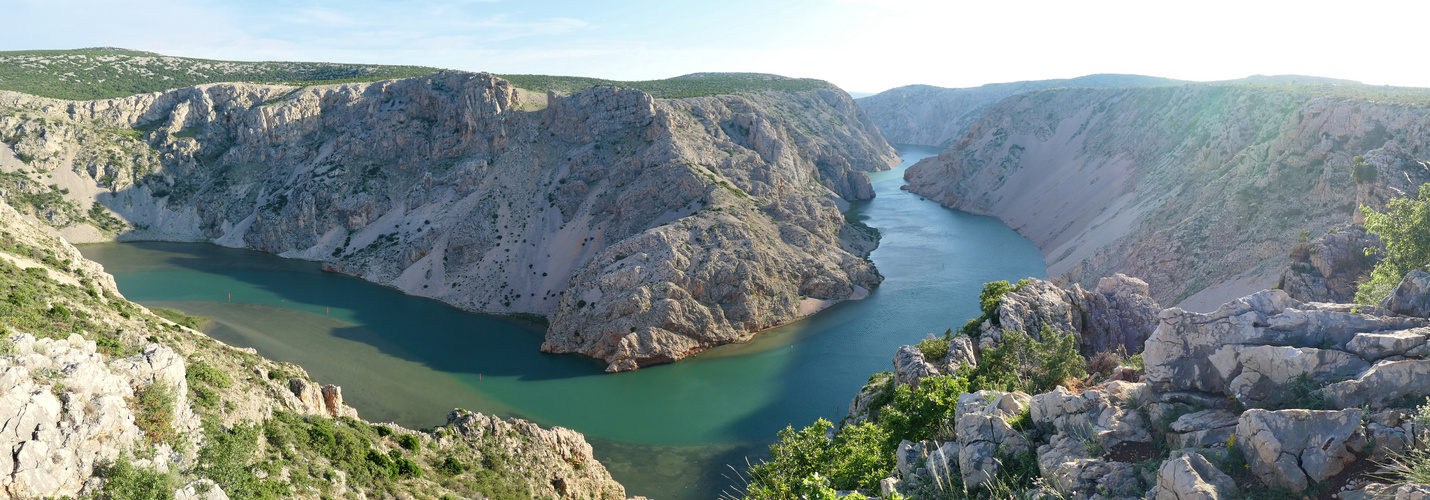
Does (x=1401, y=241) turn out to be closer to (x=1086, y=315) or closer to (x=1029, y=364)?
(x=1029, y=364)

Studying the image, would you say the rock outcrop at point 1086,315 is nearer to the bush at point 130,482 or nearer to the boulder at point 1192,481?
the boulder at point 1192,481

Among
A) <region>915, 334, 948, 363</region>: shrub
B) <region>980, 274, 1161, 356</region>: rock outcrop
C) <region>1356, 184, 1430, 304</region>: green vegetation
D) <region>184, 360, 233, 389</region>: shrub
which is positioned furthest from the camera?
<region>980, 274, 1161, 356</region>: rock outcrop

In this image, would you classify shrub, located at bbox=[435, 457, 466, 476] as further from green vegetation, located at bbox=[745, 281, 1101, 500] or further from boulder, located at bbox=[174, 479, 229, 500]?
green vegetation, located at bbox=[745, 281, 1101, 500]

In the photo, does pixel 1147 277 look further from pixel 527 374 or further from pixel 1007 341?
pixel 527 374

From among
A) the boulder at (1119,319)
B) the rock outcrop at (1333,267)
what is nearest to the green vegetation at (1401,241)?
the rock outcrop at (1333,267)

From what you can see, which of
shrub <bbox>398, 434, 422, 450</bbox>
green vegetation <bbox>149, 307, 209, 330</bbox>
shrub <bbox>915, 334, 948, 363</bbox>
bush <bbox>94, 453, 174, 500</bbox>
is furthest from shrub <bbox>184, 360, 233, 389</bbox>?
shrub <bbox>915, 334, 948, 363</bbox>
